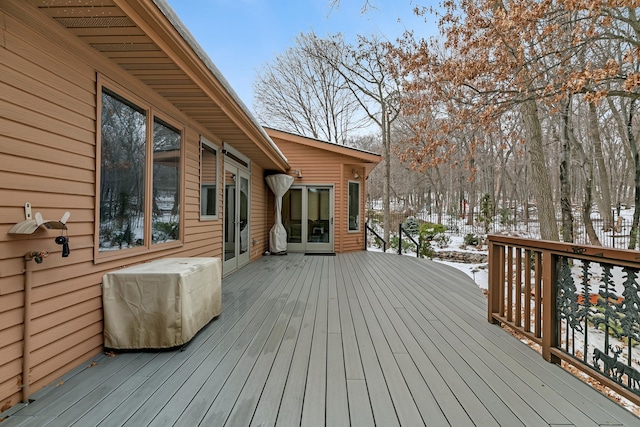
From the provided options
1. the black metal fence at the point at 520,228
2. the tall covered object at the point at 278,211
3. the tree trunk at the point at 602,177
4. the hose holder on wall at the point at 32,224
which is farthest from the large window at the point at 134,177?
the tree trunk at the point at 602,177

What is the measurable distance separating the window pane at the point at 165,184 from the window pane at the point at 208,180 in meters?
0.69

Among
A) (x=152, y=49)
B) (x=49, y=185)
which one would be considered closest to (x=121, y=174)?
(x=49, y=185)

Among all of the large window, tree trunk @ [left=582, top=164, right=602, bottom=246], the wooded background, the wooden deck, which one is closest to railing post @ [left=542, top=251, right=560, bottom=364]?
the wooden deck

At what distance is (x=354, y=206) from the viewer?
850cm

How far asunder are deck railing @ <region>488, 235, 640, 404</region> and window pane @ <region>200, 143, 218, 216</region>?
3.70m

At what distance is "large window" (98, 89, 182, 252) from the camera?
237 cm

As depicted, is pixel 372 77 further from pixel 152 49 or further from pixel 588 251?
pixel 588 251

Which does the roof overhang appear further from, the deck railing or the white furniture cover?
the white furniture cover

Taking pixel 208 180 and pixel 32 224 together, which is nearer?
pixel 32 224

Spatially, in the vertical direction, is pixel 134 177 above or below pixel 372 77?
below

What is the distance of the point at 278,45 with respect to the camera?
14.6m

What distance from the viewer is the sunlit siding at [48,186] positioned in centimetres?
163

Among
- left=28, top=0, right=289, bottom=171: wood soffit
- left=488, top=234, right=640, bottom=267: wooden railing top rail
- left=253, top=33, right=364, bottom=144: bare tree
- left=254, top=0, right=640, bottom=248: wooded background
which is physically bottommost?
left=488, top=234, right=640, bottom=267: wooden railing top rail

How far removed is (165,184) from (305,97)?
13.9 meters
